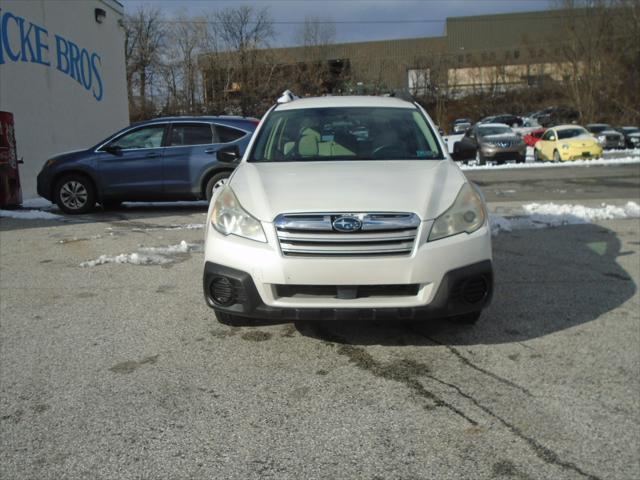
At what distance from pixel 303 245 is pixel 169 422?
1.26 metres

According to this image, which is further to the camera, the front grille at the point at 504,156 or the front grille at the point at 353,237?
the front grille at the point at 504,156

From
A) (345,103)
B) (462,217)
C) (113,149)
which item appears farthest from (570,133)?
(462,217)

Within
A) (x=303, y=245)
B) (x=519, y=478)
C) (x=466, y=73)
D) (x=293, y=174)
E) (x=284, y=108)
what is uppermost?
(x=466, y=73)

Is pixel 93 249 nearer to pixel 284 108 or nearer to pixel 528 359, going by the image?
pixel 284 108

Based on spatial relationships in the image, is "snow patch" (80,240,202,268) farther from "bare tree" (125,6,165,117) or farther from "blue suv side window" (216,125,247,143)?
"bare tree" (125,6,165,117)

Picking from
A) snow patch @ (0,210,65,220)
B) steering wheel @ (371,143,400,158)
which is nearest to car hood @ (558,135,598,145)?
snow patch @ (0,210,65,220)

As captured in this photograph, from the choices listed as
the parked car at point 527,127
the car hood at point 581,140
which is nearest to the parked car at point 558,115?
the parked car at point 527,127

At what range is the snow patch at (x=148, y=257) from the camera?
6.94 meters

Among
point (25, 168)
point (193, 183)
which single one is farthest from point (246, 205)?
point (25, 168)

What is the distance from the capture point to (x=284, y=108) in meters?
5.88

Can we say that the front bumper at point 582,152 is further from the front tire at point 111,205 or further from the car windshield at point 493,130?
the front tire at point 111,205

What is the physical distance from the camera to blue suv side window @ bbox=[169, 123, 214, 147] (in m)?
11.3

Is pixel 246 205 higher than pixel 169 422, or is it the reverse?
pixel 246 205

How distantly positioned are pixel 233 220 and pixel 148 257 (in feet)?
10.6
